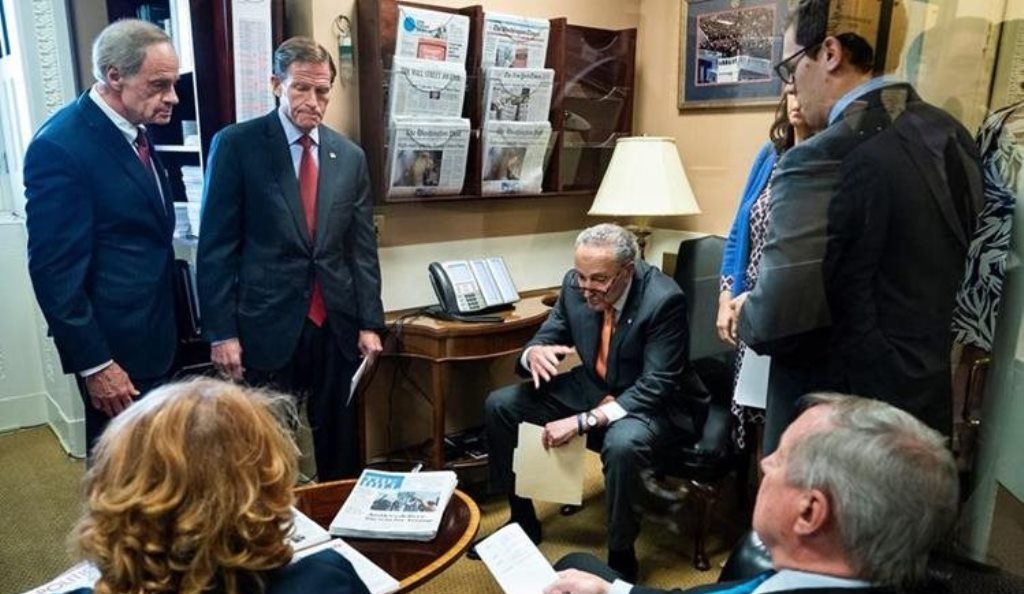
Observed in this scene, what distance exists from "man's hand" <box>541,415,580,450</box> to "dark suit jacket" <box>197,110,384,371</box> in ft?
2.36

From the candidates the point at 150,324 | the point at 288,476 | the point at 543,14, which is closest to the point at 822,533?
the point at 288,476

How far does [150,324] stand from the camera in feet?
6.20

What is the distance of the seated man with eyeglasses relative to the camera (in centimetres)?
212

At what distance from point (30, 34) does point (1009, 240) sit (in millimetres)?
3172

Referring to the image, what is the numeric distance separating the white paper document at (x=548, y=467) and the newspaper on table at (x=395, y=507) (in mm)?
460

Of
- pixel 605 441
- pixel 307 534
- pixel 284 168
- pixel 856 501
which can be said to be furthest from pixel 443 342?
pixel 856 501

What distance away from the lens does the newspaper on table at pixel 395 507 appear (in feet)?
5.13

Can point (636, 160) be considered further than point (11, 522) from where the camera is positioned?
Yes

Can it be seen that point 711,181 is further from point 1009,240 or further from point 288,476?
point 288,476

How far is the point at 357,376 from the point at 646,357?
896 millimetres

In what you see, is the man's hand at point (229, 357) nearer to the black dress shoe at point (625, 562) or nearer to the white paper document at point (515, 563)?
the white paper document at point (515, 563)

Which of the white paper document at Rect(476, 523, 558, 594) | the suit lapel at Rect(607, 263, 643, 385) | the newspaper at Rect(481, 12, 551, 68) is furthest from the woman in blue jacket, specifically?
the newspaper at Rect(481, 12, 551, 68)

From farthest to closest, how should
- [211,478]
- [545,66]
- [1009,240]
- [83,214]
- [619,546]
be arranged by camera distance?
[545,66]
[619,546]
[83,214]
[1009,240]
[211,478]

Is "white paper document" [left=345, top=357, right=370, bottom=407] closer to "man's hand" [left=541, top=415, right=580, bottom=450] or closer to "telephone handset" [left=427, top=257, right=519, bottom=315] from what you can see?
"telephone handset" [left=427, top=257, right=519, bottom=315]
